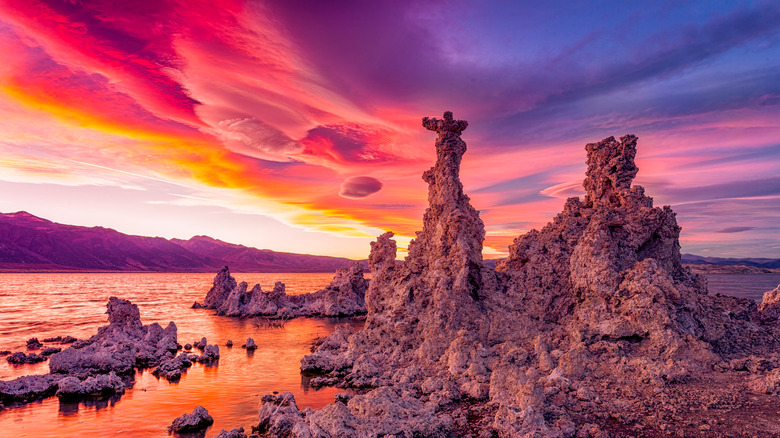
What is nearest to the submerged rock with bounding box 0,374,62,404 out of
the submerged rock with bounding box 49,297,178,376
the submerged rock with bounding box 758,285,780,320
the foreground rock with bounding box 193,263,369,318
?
the submerged rock with bounding box 49,297,178,376

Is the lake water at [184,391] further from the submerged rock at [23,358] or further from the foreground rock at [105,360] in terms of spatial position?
the foreground rock at [105,360]

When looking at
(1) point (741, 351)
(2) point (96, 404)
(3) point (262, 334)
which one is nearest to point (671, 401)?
(1) point (741, 351)

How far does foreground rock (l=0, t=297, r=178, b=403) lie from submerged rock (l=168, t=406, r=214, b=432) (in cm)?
681

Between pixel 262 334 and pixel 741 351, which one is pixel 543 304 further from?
pixel 262 334

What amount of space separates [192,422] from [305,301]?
4448 cm

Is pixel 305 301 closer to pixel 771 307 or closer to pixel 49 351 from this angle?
pixel 49 351

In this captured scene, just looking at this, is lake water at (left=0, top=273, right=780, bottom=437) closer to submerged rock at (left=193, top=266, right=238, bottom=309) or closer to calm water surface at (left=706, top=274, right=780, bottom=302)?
submerged rock at (left=193, top=266, right=238, bottom=309)

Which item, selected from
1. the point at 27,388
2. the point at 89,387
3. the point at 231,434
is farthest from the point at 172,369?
the point at 231,434

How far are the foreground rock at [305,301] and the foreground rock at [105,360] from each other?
22.3 metres

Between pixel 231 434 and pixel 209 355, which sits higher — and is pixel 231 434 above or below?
above

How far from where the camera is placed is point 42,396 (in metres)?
17.6

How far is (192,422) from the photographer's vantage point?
14039mm

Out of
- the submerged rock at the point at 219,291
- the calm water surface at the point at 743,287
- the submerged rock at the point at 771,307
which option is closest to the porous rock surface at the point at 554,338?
the submerged rock at the point at 771,307

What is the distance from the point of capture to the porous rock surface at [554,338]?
41.2 feet
